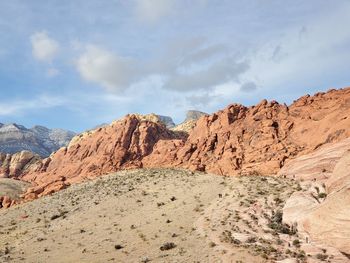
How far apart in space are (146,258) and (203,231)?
26.5 ft

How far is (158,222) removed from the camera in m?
51.6

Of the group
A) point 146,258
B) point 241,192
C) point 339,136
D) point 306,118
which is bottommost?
point 146,258

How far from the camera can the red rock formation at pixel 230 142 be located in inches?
2585

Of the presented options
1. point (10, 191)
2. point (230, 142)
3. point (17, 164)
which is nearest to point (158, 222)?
point (230, 142)

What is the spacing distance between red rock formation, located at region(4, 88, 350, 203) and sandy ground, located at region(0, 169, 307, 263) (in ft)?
20.0

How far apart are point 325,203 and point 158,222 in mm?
22543

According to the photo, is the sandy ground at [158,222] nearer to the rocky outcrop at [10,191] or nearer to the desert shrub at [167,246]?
the desert shrub at [167,246]

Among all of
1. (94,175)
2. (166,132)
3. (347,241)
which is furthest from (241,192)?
(166,132)

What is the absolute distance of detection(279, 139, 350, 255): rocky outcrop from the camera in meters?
32.4

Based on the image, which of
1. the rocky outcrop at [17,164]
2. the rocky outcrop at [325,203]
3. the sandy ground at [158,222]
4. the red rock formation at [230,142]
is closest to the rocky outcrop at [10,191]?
the red rock formation at [230,142]

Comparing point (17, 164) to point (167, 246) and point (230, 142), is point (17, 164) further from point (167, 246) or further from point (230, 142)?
point (167, 246)

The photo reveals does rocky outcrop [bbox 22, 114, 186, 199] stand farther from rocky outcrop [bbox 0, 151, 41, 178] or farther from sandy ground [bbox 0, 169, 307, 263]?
sandy ground [bbox 0, 169, 307, 263]

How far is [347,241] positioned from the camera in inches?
1243

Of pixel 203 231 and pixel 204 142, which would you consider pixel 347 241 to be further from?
pixel 204 142
